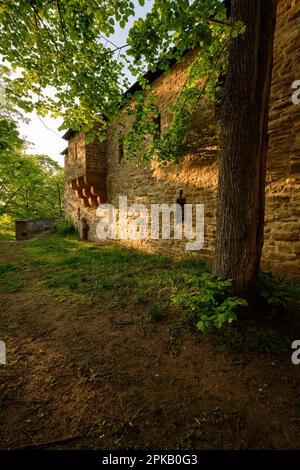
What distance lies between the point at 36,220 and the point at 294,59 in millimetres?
15844

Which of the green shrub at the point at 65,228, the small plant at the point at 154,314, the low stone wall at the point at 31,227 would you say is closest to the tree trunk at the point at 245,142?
the small plant at the point at 154,314

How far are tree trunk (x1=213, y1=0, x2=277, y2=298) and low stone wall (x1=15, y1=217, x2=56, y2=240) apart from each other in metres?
13.8

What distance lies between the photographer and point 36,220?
14383mm

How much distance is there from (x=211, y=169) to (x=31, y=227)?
13513mm

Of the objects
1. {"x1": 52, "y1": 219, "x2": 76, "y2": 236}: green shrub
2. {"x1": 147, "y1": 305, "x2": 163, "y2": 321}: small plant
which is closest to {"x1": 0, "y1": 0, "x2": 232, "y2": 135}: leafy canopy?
{"x1": 147, "y1": 305, "x2": 163, "y2": 321}: small plant

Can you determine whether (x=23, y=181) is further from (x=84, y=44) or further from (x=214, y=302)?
(x=214, y=302)

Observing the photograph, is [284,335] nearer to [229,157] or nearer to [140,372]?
[140,372]

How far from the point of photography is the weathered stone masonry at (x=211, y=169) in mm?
3490

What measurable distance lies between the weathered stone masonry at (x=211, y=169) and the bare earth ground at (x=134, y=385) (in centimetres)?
220

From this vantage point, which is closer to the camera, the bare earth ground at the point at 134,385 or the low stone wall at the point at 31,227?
the bare earth ground at the point at 134,385

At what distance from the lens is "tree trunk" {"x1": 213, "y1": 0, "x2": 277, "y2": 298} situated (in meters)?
2.34

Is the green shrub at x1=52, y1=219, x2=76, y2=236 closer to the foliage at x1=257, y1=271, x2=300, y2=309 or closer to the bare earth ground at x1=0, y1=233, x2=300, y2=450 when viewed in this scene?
the bare earth ground at x1=0, y1=233, x2=300, y2=450

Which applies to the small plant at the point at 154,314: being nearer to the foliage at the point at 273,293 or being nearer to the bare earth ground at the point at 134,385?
the bare earth ground at the point at 134,385
